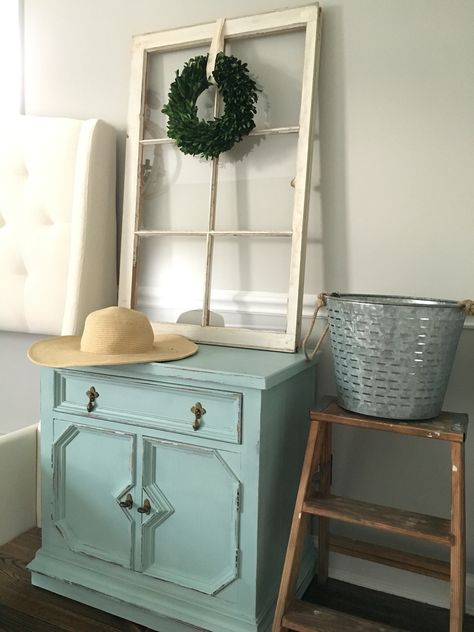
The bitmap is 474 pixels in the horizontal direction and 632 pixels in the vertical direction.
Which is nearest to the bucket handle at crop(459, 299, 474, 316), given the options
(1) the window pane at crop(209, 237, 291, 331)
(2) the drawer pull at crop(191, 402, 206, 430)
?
(1) the window pane at crop(209, 237, 291, 331)

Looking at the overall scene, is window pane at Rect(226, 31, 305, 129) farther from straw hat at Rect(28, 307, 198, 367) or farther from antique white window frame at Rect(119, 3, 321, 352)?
straw hat at Rect(28, 307, 198, 367)

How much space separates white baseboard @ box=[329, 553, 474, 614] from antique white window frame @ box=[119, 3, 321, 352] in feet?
2.57

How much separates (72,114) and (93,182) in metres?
0.43

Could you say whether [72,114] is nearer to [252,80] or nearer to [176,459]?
[252,80]

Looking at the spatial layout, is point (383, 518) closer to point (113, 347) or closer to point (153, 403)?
point (153, 403)

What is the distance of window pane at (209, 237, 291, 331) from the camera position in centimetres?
190

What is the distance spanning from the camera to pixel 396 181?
5.81 ft

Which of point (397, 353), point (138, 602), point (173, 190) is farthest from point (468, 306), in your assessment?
point (138, 602)

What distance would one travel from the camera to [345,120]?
5.99 ft

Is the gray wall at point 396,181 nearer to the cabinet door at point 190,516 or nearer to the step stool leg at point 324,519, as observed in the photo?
the step stool leg at point 324,519

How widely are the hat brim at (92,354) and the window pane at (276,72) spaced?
0.80m

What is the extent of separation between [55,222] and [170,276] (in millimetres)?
504

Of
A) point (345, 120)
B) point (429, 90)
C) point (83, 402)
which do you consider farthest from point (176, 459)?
point (429, 90)

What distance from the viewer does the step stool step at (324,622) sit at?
4.74 ft
